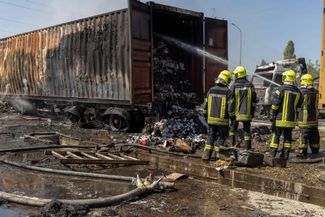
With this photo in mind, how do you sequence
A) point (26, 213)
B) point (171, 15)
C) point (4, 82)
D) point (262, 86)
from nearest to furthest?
point (26, 213), point (171, 15), point (4, 82), point (262, 86)

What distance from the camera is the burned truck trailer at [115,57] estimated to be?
31.3 feet

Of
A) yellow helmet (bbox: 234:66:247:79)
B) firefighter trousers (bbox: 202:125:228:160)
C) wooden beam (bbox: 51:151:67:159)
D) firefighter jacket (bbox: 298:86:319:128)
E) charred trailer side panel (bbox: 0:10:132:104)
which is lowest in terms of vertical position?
wooden beam (bbox: 51:151:67:159)

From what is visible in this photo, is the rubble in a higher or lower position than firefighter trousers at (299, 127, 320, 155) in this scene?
lower

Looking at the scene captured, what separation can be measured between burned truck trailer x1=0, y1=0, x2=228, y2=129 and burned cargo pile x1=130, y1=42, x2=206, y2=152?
0.31m

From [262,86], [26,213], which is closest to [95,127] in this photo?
[26,213]

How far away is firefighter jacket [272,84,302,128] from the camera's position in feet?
21.5

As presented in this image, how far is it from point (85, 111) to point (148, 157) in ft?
15.2

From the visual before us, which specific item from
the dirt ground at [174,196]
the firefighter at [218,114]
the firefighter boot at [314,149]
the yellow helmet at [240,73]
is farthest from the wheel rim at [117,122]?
the firefighter boot at [314,149]

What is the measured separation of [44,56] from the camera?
12727 millimetres

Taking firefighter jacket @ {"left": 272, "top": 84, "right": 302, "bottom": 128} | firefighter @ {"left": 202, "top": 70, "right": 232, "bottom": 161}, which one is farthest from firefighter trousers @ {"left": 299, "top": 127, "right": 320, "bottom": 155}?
firefighter @ {"left": 202, "top": 70, "right": 232, "bottom": 161}

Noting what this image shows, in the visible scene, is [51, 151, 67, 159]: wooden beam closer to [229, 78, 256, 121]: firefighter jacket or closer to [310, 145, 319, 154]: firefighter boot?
[229, 78, 256, 121]: firefighter jacket

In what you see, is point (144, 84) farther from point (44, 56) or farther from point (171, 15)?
point (44, 56)

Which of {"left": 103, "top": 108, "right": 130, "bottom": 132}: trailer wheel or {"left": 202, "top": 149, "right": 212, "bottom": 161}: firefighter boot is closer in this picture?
{"left": 202, "top": 149, "right": 212, "bottom": 161}: firefighter boot

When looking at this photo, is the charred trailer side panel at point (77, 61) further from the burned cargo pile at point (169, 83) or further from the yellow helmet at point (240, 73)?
the yellow helmet at point (240, 73)
